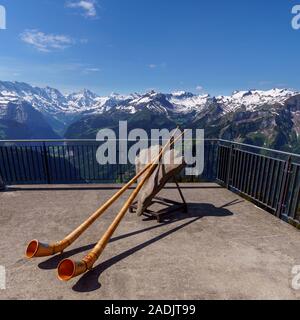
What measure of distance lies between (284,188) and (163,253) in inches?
131

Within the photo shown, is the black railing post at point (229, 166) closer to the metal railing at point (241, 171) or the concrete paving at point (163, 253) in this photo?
the metal railing at point (241, 171)

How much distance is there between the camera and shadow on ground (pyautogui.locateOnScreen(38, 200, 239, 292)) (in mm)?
3975

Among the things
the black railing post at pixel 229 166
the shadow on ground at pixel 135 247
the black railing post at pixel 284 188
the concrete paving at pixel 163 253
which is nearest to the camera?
the concrete paving at pixel 163 253

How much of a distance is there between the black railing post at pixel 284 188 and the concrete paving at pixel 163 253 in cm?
23

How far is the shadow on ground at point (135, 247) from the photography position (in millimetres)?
3975

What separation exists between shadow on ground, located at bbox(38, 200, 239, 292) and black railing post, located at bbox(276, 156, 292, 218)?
1081mm

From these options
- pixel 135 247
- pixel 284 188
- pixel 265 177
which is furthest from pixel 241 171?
pixel 135 247

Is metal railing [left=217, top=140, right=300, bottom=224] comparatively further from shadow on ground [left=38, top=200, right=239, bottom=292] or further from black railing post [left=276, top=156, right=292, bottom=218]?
shadow on ground [left=38, top=200, right=239, bottom=292]

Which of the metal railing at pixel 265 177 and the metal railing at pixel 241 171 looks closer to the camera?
the metal railing at pixel 265 177

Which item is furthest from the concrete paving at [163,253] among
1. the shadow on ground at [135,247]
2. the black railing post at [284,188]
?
the black railing post at [284,188]
